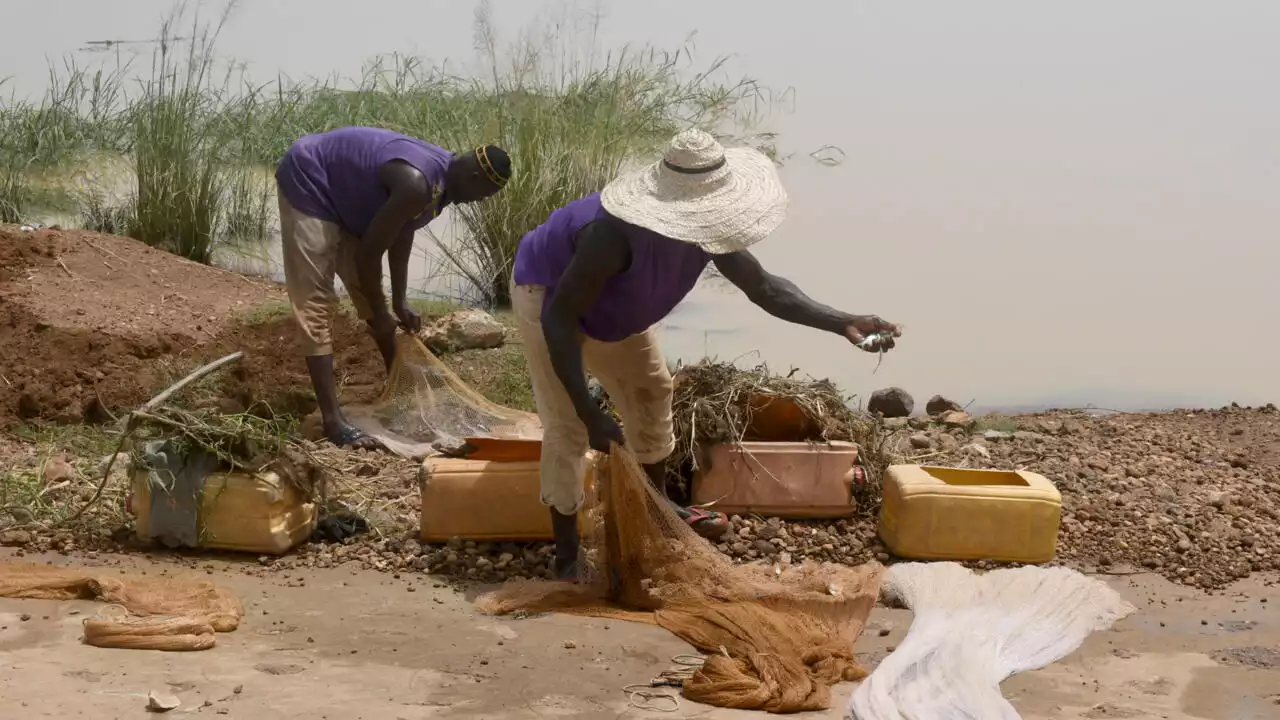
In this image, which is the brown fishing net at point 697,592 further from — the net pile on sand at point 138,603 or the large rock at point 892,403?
the large rock at point 892,403

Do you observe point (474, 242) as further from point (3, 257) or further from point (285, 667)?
point (285, 667)

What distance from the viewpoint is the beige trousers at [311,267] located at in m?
5.89

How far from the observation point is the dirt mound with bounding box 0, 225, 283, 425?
6.71 meters

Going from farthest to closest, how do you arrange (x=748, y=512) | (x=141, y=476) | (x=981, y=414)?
1. (x=981, y=414)
2. (x=748, y=512)
3. (x=141, y=476)

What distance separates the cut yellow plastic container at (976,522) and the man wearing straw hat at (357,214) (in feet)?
6.67

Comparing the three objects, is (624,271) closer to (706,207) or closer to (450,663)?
(706,207)

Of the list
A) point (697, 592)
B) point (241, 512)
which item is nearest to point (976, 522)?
point (697, 592)

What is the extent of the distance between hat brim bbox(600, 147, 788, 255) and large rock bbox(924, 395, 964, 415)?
11.4 feet

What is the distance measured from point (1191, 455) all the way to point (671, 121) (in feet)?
13.2

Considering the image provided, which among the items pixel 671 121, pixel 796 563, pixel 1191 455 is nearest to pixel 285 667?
pixel 796 563

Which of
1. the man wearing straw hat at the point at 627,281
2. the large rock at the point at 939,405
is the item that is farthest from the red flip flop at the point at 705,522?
the large rock at the point at 939,405

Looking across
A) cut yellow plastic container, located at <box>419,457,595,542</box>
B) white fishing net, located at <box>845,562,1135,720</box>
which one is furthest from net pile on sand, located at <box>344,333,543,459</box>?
white fishing net, located at <box>845,562,1135,720</box>

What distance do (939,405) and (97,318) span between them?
4.28 metres

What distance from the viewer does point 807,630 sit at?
3939 mm
